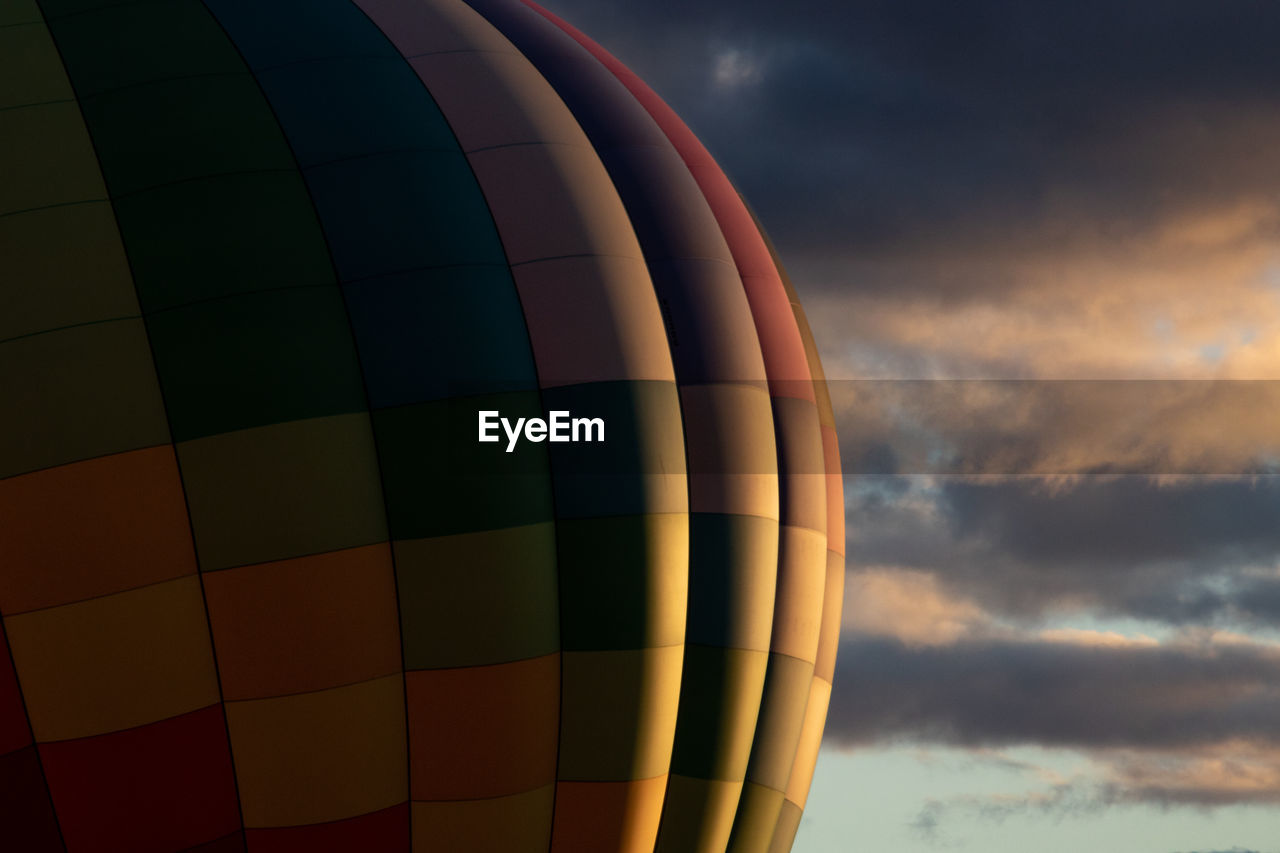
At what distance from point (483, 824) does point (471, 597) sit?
1212 mm

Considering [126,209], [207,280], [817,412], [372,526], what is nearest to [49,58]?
[126,209]

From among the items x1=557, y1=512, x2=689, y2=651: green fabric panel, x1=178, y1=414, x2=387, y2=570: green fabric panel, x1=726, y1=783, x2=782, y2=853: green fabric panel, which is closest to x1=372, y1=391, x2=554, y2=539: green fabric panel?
x1=178, y1=414, x2=387, y2=570: green fabric panel

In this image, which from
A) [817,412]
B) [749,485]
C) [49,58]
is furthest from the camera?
[817,412]

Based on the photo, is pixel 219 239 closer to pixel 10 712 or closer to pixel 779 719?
pixel 10 712

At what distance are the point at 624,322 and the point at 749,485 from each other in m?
1.27

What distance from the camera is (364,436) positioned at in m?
7.22

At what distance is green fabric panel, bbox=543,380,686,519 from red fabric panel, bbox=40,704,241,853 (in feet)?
6.81

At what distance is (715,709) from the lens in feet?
27.8

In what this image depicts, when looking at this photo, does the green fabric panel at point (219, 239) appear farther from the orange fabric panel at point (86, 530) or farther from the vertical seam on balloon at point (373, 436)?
the orange fabric panel at point (86, 530)

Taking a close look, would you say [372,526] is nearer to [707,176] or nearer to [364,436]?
[364,436]

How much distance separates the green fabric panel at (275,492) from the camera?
7.01 m

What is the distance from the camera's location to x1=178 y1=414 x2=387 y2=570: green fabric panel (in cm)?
701

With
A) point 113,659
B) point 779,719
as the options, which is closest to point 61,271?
point 113,659

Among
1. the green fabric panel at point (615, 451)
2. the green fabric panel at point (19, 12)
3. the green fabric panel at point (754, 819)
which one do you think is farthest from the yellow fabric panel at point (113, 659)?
the green fabric panel at point (754, 819)
